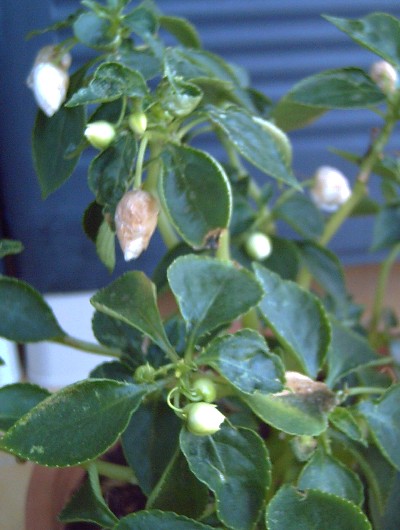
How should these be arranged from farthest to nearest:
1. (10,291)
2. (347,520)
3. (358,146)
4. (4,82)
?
1. (358,146)
2. (4,82)
3. (10,291)
4. (347,520)

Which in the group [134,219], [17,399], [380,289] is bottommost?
[380,289]

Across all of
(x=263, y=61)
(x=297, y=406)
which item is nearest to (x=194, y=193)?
(x=297, y=406)

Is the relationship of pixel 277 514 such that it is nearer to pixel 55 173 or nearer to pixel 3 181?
pixel 55 173

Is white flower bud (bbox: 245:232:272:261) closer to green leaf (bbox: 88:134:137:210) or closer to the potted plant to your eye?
the potted plant

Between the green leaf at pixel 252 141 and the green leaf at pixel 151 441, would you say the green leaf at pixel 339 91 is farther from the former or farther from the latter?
the green leaf at pixel 151 441

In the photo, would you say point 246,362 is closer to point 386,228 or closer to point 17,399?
point 17,399

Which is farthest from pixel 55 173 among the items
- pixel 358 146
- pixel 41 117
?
pixel 358 146
